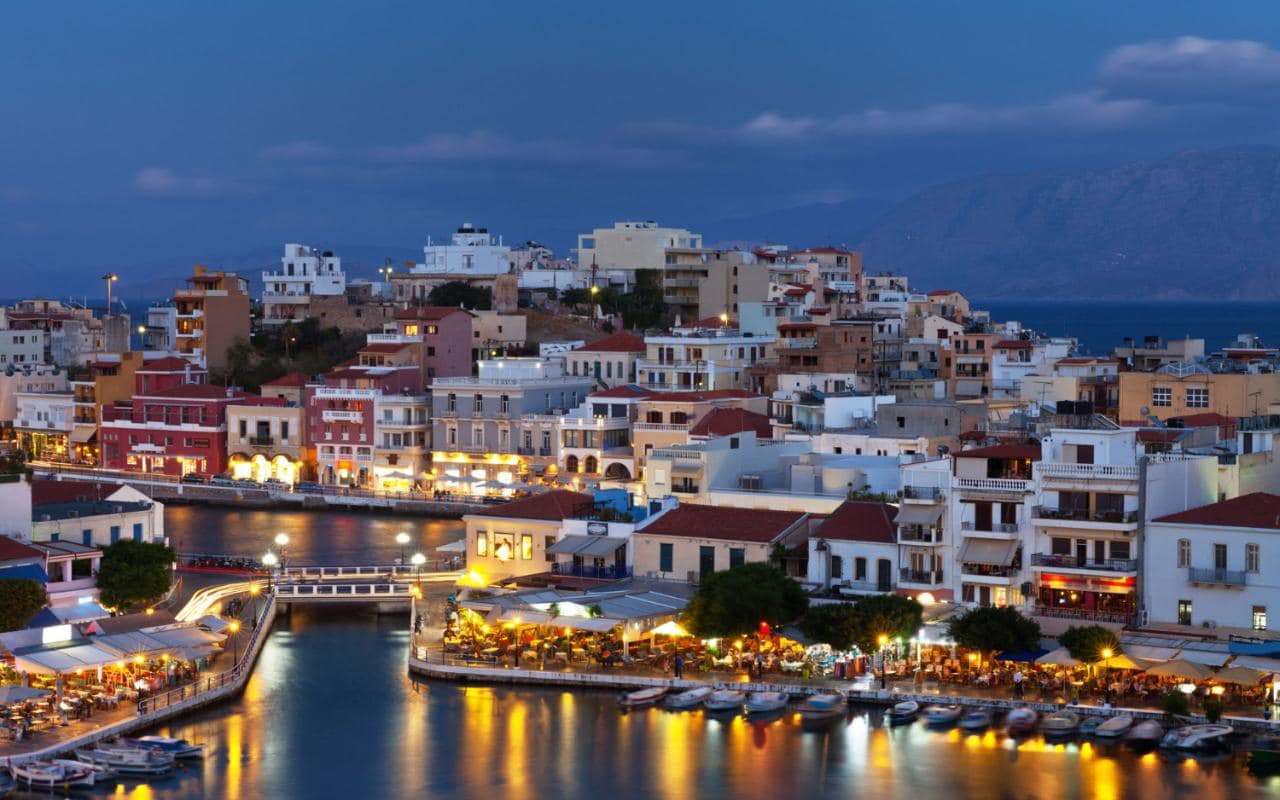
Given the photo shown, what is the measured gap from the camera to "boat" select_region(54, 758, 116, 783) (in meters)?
25.2

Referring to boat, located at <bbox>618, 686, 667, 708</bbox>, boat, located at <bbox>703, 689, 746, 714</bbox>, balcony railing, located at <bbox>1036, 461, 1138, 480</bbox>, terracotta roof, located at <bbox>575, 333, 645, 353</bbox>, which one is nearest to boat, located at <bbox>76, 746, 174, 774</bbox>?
boat, located at <bbox>618, 686, 667, 708</bbox>

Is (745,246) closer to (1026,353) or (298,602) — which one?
(1026,353)

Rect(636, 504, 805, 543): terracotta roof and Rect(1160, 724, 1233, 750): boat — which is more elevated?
Rect(636, 504, 805, 543): terracotta roof

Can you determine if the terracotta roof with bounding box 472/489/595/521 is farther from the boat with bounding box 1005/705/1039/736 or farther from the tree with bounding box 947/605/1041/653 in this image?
the boat with bounding box 1005/705/1039/736

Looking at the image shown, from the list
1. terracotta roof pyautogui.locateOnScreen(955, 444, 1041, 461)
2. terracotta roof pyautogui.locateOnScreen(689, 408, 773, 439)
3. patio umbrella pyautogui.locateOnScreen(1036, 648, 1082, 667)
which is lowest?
patio umbrella pyautogui.locateOnScreen(1036, 648, 1082, 667)

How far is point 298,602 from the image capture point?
123 ft

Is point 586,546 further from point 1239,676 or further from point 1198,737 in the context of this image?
point 1198,737

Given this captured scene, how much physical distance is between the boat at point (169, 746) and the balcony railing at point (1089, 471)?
1358 centimetres

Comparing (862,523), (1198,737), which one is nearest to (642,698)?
(862,523)

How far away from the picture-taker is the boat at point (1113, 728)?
27.2 meters

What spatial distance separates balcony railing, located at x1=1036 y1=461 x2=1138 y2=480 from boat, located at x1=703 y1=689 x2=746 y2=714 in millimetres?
6245

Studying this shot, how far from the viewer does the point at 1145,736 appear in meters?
26.9

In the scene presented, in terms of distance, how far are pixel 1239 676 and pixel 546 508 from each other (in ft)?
45.2

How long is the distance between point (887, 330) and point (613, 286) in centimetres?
1490
